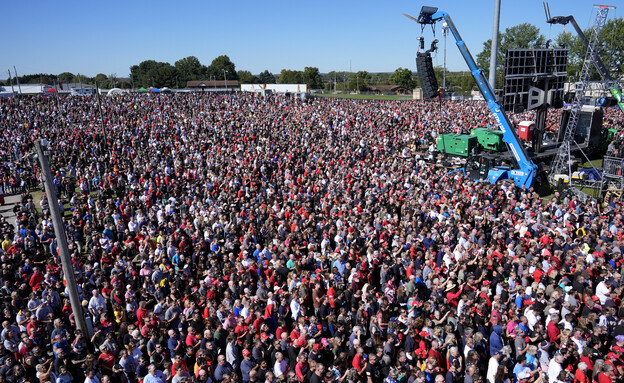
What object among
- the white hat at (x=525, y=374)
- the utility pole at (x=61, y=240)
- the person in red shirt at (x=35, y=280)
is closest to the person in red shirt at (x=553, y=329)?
the white hat at (x=525, y=374)

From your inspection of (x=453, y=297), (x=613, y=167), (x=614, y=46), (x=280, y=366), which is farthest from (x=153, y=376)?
(x=614, y=46)

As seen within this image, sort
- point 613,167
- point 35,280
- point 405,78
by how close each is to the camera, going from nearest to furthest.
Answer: point 35,280, point 613,167, point 405,78

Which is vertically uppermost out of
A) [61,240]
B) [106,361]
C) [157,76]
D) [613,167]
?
[157,76]

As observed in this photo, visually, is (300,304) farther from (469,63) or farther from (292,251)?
(469,63)

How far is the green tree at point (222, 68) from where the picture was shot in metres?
129

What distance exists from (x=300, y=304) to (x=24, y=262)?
23.4ft

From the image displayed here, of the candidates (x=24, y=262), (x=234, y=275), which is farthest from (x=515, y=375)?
(x=24, y=262)

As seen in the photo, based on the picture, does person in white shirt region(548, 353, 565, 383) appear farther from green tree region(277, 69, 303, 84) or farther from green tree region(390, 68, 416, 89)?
→ green tree region(277, 69, 303, 84)

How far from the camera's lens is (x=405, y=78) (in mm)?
114938

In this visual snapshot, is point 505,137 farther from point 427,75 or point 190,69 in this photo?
point 190,69

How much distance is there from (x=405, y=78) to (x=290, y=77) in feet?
122

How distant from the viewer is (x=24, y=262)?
9.97m

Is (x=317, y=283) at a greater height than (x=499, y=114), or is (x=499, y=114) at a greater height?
(x=499, y=114)

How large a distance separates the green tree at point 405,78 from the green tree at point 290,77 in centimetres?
2878
